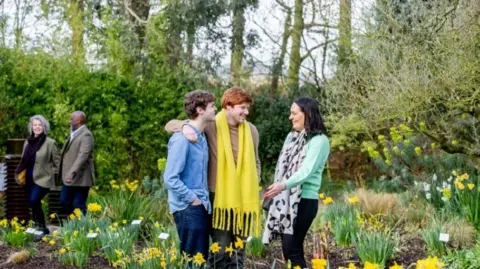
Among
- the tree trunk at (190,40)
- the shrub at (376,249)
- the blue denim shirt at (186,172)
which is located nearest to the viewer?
the blue denim shirt at (186,172)

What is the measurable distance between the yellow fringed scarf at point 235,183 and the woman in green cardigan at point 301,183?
0.20m

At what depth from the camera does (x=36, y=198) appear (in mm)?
8047

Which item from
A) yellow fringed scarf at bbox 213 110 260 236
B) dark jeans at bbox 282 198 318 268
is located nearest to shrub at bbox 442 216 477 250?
dark jeans at bbox 282 198 318 268

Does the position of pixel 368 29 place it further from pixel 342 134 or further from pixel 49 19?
pixel 49 19

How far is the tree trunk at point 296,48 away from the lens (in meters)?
15.1

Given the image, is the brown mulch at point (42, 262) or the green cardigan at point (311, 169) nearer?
the green cardigan at point (311, 169)

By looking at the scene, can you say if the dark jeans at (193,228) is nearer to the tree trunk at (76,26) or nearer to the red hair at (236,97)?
the red hair at (236,97)

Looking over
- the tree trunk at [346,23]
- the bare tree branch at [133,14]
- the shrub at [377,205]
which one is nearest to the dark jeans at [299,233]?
the shrub at [377,205]

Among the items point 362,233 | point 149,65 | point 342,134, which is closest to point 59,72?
point 149,65

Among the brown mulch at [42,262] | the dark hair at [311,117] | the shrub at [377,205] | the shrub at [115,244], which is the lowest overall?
the brown mulch at [42,262]

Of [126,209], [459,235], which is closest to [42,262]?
[126,209]

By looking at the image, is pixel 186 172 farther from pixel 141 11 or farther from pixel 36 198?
pixel 141 11

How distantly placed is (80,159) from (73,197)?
0.48 meters

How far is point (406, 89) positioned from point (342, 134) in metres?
3.53
